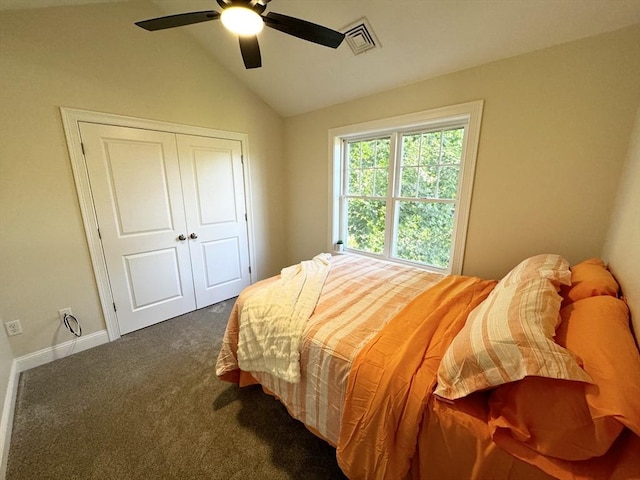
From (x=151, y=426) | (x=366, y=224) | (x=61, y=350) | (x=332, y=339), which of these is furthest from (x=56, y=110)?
(x=366, y=224)

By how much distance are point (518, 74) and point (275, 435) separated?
2.84 metres

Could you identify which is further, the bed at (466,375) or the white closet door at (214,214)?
the white closet door at (214,214)

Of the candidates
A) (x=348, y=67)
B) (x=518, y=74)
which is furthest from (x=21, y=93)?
(x=518, y=74)

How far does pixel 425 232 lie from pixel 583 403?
1962mm

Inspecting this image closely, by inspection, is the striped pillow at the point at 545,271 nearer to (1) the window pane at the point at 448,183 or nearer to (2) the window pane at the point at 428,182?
(1) the window pane at the point at 448,183

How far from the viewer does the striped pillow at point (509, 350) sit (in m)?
0.72

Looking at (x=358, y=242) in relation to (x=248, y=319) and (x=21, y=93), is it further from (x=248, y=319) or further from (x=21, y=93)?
(x=21, y=93)

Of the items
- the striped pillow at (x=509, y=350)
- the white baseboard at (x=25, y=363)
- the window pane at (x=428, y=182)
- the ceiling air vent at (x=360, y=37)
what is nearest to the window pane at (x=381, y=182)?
the window pane at (x=428, y=182)

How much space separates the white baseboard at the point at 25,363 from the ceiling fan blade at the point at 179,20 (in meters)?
2.33

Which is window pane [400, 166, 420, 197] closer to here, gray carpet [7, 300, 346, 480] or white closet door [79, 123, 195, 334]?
gray carpet [7, 300, 346, 480]

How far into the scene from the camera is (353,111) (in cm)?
265

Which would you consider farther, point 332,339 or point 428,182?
point 428,182

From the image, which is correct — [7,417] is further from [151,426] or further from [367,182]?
[367,182]

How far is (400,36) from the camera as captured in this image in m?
1.86
